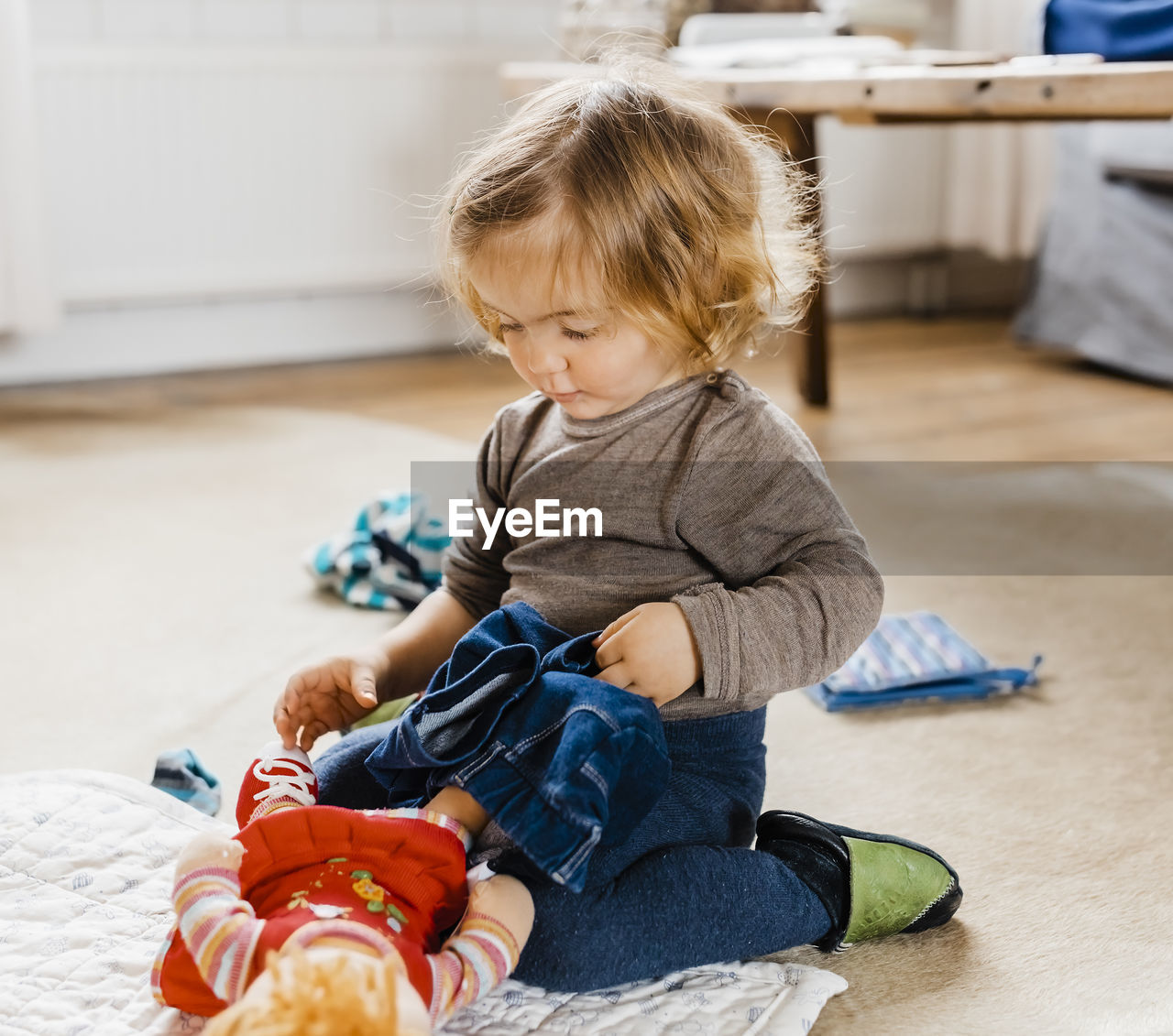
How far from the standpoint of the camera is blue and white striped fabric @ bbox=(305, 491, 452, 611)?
1.41 metres

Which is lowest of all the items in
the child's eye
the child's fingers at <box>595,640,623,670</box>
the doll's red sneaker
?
the doll's red sneaker

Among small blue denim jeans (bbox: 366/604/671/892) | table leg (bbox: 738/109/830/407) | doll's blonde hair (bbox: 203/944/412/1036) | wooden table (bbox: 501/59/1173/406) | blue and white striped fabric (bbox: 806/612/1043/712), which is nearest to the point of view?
doll's blonde hair (bbox: 203/944/412/1036)

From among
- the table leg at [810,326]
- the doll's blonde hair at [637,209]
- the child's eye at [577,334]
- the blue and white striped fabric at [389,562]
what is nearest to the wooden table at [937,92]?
the table leg at [810,326]

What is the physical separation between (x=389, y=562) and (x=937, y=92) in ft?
2.67

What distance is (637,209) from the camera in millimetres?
807

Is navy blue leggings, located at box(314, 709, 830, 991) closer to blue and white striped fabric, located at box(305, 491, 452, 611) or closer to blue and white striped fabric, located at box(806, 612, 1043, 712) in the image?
blue and white striped fabric, located at box(806, 612, 1043, 712)

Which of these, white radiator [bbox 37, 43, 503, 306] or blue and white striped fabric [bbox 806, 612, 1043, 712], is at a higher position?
white radiator [bbox 37, 43, 503, 306]

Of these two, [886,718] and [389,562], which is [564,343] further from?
[389,562]

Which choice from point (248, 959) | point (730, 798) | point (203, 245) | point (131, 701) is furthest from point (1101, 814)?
point (203, 245)

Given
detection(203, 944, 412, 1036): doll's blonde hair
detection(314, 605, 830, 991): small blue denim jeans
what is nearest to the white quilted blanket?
detection(314, 605, 830, 991): small blue denim jeans

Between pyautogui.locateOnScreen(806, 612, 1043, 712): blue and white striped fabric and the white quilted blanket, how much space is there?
417 millimetres

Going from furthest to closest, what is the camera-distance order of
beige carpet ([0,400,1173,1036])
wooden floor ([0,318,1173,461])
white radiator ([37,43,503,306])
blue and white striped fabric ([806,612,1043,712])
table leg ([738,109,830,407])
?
white radiator ([37,43,503,306]) → wooden floor ([0,318,1173,461]) → table leg ([738,109,830,407]) → blue and white striped fabric ([806,612,1043,712]) → beige carpet ([0,400,1173,1036])

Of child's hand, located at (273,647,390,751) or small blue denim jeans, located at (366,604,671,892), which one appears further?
child's hand, located at (273,647,390,751)

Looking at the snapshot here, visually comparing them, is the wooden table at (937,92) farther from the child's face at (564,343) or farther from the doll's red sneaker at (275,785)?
the doll's red sneaker at (275,785)
